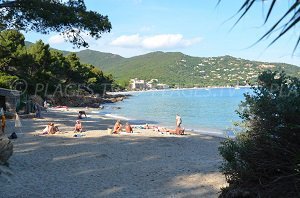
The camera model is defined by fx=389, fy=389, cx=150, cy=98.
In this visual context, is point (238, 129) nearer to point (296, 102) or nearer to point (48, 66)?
point (296, 102)

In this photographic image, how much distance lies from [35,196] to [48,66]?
126 ft

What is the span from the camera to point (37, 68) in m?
32.7

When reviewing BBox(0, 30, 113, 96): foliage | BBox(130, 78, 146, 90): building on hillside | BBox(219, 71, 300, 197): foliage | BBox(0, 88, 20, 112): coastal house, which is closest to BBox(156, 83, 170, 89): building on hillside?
BBox(130, 78, 146, 90): building on hillside

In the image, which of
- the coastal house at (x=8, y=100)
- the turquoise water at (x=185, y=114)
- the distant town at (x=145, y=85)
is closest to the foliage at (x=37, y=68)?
the coastal house at (x=8, y=100)

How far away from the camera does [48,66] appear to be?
44.5 metres

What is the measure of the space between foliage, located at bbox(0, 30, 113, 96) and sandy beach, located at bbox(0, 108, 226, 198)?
6507 mm

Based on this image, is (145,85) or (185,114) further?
(145,85)

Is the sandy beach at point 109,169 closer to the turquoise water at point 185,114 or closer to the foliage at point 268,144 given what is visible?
the turquoise water at point 185,114

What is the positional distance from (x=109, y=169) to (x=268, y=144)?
7.37 m

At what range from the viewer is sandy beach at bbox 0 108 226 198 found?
8.19 metres

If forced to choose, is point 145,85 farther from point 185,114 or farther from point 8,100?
point 8,100

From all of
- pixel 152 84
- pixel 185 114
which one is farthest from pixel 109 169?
pixel 152 84

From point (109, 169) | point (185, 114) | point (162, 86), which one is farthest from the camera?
point (162, 86)

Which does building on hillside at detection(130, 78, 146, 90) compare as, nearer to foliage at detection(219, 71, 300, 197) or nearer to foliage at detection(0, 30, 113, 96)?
foliage at detection(0, 30, 113, 96)
